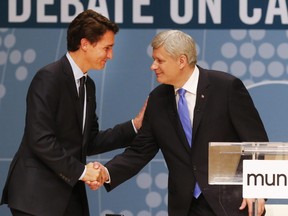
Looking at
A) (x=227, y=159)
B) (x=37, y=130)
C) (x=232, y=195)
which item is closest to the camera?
(x=227, y=159)

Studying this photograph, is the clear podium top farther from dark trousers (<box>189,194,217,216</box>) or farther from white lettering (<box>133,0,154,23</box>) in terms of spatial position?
white lettering (<box>133,0,154,23</box>)

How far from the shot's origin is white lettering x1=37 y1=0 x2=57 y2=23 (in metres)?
5.34

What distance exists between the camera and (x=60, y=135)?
3912 millimetres


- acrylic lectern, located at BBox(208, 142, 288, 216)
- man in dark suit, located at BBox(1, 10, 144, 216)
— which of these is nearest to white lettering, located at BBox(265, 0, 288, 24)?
man in dark suit, located at BBox(1, 10, 144, 216)

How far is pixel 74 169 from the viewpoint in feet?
12.6

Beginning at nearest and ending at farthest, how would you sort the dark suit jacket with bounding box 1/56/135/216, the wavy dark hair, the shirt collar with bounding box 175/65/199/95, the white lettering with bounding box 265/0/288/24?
the dark suit jacket with bounding box 1/56/135/216 → the shirt collar with bounding box 175/65/199/95 → the wavy dark hair → the white lettering with bounding box 265/0/288/24

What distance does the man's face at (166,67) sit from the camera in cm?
395

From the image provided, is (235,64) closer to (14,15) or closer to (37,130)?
(14,15)

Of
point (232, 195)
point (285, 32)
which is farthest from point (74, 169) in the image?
point (285, 32)

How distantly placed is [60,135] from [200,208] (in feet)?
2.56

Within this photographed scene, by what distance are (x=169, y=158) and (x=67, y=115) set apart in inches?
21.8

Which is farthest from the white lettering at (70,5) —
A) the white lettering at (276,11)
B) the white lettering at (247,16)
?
the white lettering at (276,11)

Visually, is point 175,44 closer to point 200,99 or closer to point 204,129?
point 200,99

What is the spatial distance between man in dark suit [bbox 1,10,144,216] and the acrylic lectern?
3.80 ft
